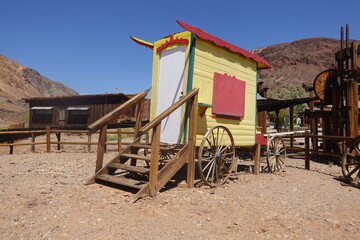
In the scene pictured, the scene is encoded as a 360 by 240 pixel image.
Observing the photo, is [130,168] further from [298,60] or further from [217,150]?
[298,60]

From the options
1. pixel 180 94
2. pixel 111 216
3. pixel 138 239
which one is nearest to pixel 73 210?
pixel 111 216

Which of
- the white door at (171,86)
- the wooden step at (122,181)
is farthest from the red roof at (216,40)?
the wooden step at (122,181)

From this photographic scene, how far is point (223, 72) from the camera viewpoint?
252 inches

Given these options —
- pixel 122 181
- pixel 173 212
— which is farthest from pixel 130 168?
pixel 173 212

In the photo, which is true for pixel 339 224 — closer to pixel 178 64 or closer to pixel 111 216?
pixel 111 216

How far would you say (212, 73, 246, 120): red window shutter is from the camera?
6.21 metres

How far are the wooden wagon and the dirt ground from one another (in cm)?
56

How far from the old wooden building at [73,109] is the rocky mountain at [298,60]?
3090 inches

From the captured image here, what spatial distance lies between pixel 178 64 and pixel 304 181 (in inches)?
189

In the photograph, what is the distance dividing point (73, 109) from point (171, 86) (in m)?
22.3

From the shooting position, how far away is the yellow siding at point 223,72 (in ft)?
19.1

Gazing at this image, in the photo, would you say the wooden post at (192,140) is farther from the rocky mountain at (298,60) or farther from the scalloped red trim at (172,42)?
the rocky mountain at (298,60)

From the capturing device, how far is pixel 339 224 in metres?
3.78

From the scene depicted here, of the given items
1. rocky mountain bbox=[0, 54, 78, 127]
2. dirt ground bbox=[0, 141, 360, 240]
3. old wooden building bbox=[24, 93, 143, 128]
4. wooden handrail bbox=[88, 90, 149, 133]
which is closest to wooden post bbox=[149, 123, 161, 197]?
dirt ground bbox=[0, 141, 360, 240]
